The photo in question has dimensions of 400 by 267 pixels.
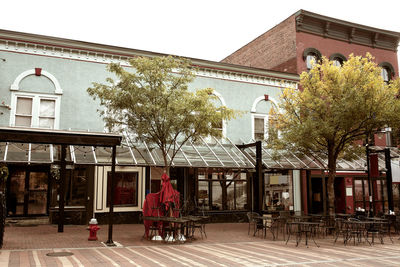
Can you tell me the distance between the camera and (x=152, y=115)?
12062 mm

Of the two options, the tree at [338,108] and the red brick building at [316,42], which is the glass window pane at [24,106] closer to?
the tree at [338,108]

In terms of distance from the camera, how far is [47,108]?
15617mm

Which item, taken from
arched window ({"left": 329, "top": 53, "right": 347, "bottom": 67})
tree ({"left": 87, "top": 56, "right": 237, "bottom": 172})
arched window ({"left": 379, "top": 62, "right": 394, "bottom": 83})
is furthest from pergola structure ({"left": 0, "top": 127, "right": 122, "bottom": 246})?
arched window ({"left": 379, "top": 62, "right": 394, "bottom": 83})

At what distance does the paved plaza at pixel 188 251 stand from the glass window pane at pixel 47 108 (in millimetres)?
4826

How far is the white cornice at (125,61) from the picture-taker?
50.6 feet

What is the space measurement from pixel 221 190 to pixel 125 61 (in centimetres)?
766

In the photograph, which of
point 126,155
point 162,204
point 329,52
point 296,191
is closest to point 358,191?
point 296,191

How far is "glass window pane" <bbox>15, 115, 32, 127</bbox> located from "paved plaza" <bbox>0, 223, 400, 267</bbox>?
4.27 m

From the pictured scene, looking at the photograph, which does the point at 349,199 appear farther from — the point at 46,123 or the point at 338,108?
the point at 46,123

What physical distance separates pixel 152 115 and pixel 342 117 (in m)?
6.68

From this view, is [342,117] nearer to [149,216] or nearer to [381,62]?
[149,216]

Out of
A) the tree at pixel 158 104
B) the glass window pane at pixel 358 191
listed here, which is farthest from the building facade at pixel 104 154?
the glass window pane at pixel 358 191

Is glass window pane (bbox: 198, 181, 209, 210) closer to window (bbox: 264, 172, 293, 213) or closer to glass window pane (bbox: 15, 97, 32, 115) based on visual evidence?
window (bbox: 264, 172, 293, 213)

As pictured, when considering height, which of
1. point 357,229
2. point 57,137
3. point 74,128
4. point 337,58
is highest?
point 337,58
